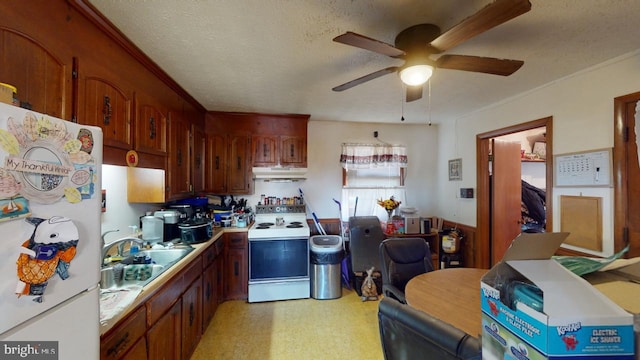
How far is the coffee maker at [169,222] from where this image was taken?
2.28 m

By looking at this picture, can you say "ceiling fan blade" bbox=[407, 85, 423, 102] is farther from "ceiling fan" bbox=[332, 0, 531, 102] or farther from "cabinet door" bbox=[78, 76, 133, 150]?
"cabinet door" bbox=[78, 76, 133, 150]

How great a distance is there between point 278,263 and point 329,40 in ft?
7.95

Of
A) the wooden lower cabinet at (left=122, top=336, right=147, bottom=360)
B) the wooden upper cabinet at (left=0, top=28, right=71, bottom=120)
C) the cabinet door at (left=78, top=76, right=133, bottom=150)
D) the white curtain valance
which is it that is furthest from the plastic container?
the white curtain valance

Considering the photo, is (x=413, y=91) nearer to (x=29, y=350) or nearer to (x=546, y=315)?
(x=546, y=315)

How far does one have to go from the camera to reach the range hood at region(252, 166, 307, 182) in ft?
10.8

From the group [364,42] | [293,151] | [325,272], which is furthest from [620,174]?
[293,151]

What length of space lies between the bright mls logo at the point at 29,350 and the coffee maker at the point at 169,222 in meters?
1.72

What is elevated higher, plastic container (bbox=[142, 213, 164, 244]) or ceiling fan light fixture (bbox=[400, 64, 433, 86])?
ceiling fan light fixture (bbox=[400, 64, 433, 86])

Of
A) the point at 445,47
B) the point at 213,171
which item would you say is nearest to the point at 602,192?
the point at 445,47

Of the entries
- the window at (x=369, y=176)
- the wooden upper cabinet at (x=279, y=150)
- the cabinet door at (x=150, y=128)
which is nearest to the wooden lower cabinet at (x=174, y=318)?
the cabinet door at (x=150, y=128)

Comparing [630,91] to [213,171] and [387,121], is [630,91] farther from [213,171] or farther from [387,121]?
[213,171]

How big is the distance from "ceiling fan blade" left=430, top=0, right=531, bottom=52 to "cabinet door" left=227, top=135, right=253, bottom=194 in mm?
2620

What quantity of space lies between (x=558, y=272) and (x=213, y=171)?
3332 mm

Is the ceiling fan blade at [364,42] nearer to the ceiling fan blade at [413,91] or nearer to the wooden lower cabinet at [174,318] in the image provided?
the ceiling fan blade at [413,91]
